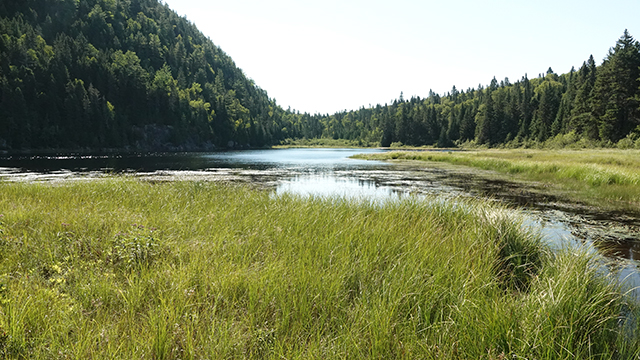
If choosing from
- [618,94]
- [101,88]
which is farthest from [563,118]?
[101,88]

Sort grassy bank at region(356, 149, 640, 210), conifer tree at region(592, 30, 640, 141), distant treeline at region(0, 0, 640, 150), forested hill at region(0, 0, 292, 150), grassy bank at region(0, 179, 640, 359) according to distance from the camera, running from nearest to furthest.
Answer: grassy bank at region(0, 179, 640, 359), grassy bank at region(356, 149, 640, 210), conifer tree at region(592, 30, 640, 141), distant treeline at region(0, 0, 640, 150), forested hill at region(0, 0, 292, 150)

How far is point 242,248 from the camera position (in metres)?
5.99

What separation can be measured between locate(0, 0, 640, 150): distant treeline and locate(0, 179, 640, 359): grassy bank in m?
67.6

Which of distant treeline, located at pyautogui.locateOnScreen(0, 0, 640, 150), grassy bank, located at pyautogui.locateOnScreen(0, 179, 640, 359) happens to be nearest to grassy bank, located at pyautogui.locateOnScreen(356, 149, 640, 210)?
grassy bank, located at pyautogui.locateOnScreen(0, 179, 640, 359)

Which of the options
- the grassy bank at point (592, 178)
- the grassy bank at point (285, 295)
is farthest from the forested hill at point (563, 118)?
the grassy bank at point (285, 295)

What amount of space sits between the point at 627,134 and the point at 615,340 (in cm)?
7825

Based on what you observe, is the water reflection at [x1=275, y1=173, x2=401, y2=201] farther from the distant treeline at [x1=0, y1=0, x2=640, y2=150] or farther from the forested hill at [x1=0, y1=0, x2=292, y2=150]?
the forested hill at [x1=0, y1=0, x2=292, y2=150]

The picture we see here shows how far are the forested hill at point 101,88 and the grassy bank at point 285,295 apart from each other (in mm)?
104559

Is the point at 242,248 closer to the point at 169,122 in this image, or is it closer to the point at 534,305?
the point at 534,305

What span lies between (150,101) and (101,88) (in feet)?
55.1

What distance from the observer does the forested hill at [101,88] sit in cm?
9325

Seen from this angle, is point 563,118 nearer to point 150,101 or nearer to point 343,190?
point 343,190

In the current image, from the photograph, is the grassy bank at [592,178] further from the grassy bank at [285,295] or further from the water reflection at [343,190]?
the grassy bank at [285,295]

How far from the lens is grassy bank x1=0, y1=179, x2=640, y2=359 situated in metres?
3.36
